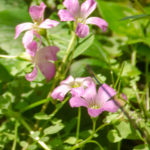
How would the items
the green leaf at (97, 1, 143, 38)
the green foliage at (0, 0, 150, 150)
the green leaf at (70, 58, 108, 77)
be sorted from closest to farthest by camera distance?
1. the green foliage at (0, 0, 150, 150)
2. the green leaf at (70, 58, 108, 77)
3. the green leaf at (97, 1, 143, 38)

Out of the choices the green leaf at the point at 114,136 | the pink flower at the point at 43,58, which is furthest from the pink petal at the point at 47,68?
the green leaf at the point at 114,136

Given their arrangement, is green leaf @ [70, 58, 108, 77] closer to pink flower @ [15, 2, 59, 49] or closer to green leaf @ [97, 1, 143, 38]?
green leaf @ [97, 1, 143, 38]

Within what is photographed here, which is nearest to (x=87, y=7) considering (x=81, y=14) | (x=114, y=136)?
→ (x=81, y=14)

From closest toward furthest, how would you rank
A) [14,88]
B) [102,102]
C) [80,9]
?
1. [102,102]
2. [80,9]
3. [14,88]

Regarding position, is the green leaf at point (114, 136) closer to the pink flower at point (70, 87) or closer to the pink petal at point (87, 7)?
the pink flower at point (70, 87)

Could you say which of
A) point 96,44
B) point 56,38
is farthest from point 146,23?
point 56,38

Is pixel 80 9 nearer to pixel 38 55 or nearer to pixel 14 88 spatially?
pixel 38 55

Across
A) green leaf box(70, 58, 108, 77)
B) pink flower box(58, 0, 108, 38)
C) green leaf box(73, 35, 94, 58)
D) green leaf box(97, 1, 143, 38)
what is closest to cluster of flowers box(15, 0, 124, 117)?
pink flower box(58, 0, 108, 38)
